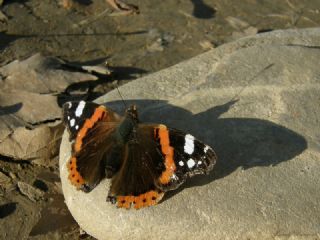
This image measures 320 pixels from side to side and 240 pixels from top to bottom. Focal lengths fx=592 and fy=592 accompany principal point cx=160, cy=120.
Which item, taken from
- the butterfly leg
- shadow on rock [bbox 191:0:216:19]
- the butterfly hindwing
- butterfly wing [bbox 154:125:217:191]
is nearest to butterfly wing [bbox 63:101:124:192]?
the butterfly hindwing

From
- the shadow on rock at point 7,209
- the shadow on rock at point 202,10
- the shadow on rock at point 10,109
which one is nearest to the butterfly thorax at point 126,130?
the shadow on rock at point 7,209

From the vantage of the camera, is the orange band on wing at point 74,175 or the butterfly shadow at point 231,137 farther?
the butterfly shadow at point 231,137

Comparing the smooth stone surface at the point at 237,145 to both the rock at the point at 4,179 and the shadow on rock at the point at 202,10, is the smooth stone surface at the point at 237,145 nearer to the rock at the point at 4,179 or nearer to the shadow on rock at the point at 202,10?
the rock at the point at 4,179

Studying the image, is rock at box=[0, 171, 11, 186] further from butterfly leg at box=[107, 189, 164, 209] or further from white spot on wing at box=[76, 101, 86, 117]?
butterfly leg at box=[107, 189, 164, 209]

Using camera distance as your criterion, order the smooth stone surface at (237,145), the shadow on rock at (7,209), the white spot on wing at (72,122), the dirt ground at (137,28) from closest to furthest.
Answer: the smooth stone surface at (237,145) < the white spot on wing at (72,122) < the shadow on rock at (7,209) < the dirt ground at (137,28)

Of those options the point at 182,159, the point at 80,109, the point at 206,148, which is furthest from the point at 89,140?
the point at 206,148

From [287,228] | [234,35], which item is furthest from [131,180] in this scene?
[234,35]

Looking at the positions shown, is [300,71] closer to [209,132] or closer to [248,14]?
[209,132]
